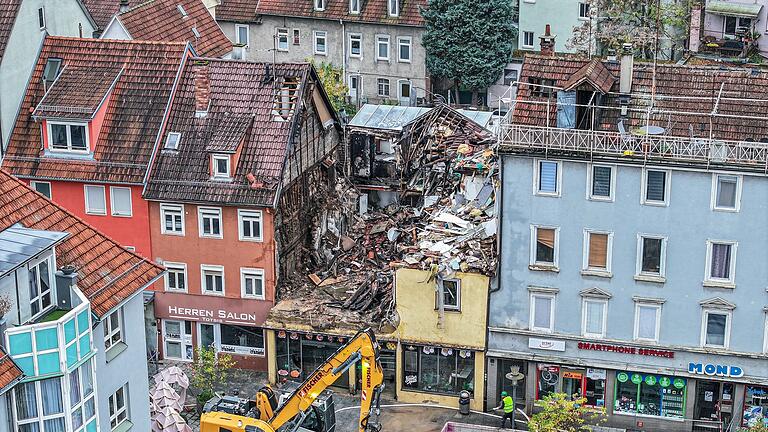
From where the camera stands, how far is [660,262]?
61.5 meters

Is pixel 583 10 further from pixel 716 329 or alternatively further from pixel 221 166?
pixel 716 329

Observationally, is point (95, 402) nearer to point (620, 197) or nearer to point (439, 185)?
point (620, 197)

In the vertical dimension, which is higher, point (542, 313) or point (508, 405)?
point (542, 313)

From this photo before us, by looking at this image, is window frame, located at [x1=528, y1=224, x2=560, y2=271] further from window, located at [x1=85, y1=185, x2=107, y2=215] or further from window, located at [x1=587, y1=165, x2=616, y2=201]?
window, located at [x1=85, y1=185, x2=107, y2=215]

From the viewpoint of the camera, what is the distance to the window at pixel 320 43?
333 feet

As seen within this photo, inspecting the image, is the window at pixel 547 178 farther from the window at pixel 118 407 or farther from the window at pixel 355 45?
the window at pixel 355 45

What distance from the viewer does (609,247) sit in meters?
62.0

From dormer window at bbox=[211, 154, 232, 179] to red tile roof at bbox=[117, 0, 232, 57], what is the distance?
13.8 meters

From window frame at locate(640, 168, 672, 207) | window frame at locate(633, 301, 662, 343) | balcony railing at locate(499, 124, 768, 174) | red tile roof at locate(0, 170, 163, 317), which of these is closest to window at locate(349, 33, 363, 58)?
balcony railing at locate(499, 124, 768, 174)

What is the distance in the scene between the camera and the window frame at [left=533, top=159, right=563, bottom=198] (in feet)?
202

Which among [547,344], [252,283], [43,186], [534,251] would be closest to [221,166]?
[252,283]

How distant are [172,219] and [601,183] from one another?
2288 cm

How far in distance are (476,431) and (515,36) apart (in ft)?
151

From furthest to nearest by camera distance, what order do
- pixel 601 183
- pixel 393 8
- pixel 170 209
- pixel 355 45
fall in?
pixel 355 45 → pixel 393 8 → pixel 170 209 → pixel 601 183
